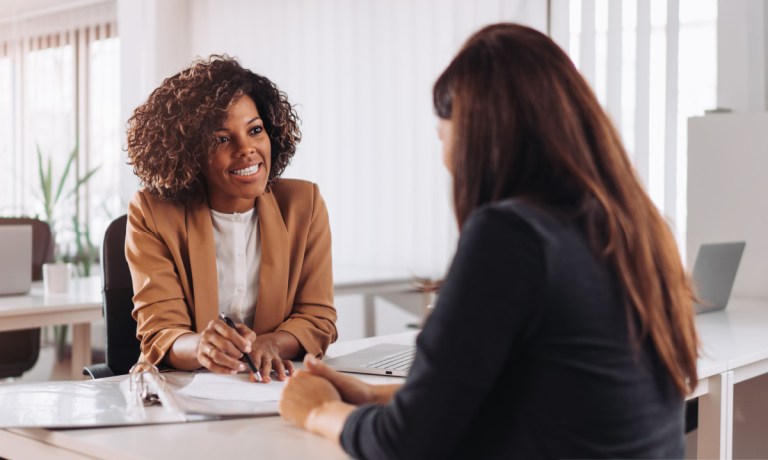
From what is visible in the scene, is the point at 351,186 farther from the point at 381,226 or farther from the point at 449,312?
the point at 449,312

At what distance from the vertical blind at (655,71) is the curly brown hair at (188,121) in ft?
6.65

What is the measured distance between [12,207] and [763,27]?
552cm

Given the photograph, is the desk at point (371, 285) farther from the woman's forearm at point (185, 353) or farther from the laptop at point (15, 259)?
the woman's forearm at point (185, 353)

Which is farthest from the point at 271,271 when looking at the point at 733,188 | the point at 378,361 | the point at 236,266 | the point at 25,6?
the point at 25,6

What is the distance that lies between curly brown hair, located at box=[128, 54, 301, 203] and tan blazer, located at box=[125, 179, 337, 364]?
2.4 inches

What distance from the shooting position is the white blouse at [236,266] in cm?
194

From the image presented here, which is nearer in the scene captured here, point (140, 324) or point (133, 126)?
point (140, 324)

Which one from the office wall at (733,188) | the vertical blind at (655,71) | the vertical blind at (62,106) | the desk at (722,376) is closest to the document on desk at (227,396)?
the desk at (722,376)

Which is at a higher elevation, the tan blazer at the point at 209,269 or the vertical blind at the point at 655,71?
the vertical blind at the point at 655,71

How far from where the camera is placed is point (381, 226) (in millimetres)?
4750

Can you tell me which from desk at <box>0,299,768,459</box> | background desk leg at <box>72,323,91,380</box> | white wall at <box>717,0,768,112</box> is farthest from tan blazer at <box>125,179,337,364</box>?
white wall at <box>717,0,768,112</box>

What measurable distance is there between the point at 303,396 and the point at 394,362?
1.86 feet

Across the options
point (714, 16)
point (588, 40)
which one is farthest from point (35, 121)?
point (714, 16)

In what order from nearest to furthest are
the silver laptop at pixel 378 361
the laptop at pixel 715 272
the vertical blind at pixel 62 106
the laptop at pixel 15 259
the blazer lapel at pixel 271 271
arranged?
1. the silver laptop at pixel 378 361
2. the blazer lapel at pixel 271 271
3. the laptop at pixel 715 272
4. the laptop at pixel 15 259
5. the vertical blind at pixel 62 106
